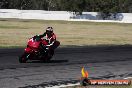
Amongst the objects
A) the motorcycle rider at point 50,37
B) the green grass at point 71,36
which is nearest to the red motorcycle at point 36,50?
the motorcycle rider at point 50,37

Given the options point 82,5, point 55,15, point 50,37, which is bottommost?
point 55,15

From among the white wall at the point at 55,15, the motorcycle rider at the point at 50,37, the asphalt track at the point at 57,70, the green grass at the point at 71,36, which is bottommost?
the white wall at the point at 55,15

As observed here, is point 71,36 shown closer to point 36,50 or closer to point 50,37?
point 50,37

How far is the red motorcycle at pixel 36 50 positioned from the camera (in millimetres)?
16594

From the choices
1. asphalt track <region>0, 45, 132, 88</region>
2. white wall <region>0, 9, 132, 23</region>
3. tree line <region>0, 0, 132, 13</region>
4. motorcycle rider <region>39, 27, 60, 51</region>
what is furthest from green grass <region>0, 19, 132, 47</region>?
tree line <region>0, 0, 132, 13</region>

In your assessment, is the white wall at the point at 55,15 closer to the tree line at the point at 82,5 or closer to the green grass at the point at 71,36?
the tree line at the point at 82,5

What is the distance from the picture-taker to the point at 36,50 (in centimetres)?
1677

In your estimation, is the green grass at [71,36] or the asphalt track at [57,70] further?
the green grass at [71,36]

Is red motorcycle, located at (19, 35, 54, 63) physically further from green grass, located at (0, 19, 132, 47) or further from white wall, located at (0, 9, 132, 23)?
white wall, located at (0, 9, 132, 23)

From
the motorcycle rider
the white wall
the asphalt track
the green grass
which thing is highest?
the motorcycle rider

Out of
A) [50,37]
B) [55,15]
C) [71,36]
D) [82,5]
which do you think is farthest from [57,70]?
[82,5]

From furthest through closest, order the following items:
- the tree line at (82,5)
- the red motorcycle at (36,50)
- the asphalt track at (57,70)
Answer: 1. the tree line at (82,5)
2. the red motorcycle at (36,50)
3. the asphalt track at (57,70)

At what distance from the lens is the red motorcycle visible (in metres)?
16.6

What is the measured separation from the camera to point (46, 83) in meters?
11.8
